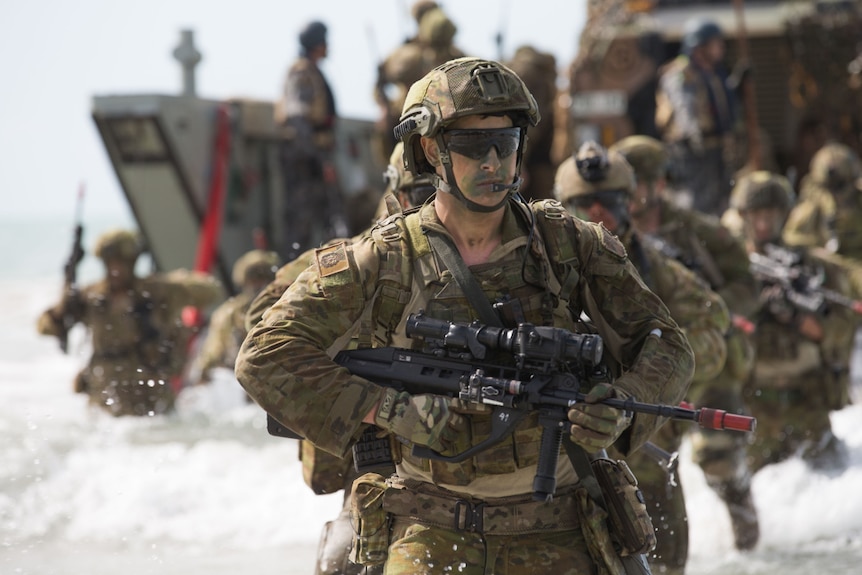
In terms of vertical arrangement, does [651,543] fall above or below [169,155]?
above

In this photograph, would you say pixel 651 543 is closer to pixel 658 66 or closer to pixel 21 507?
pixel 21 507

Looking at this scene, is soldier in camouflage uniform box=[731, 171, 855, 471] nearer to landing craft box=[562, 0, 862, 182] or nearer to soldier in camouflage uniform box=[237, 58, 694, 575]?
landing craft box=[562, 0, 862, 182]

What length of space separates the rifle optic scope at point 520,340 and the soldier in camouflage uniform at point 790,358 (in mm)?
5880

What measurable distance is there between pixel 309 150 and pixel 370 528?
10.4m

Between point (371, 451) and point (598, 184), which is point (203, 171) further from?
point (371, 451)

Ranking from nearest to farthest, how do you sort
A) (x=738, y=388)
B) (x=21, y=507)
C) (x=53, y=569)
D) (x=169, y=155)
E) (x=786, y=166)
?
(x=738, y=388) < (x=53, y=569) < (x=21, y=507) < (x=169, y=155) < (x=786, y=166)

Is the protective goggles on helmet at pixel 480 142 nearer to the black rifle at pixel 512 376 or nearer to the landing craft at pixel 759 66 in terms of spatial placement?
the black rifle at pixel 512 376

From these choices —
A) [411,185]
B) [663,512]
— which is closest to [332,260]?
[411,185]

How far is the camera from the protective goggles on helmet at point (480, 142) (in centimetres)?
413

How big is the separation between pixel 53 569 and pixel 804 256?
4.91 metres

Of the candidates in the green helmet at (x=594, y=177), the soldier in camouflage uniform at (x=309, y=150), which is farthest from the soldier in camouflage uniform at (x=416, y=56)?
the green helmet at (x=594, y=177)

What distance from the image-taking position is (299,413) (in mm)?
4004

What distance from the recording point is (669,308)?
6.36 meters

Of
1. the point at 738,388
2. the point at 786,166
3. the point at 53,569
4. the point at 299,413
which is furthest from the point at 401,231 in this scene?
the point at 786,166
